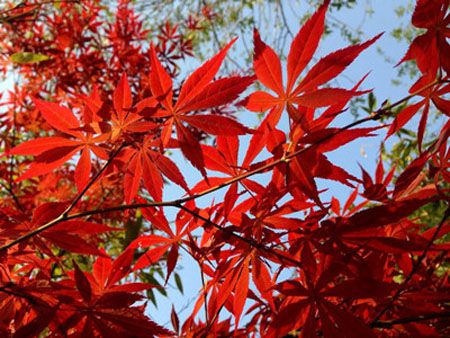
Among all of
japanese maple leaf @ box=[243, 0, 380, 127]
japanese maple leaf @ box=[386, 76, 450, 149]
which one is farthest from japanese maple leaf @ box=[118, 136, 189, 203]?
japanese maple leaf @ box=[386, 76, 450, 149]

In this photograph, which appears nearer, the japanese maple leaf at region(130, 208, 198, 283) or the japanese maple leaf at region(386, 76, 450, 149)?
the japanese maple leaf at region(386, 76, 450, 149)

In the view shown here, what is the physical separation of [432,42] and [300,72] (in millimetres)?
190

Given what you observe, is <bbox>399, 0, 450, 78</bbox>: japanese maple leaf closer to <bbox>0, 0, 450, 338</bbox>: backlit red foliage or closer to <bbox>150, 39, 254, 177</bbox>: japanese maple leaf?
<bbox>0, 0, 450, 338</bbox>: backlit red foliage

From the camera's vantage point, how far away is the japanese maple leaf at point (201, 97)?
50 cm

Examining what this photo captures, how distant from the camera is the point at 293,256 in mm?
605

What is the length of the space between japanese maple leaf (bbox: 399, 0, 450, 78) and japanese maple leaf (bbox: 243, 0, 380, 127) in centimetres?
12

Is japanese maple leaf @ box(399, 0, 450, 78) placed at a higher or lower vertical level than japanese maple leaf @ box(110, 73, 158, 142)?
higher

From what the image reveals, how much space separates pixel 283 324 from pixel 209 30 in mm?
4085

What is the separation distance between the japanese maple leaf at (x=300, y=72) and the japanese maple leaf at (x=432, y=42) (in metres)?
0.12

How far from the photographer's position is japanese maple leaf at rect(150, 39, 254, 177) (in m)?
0.50

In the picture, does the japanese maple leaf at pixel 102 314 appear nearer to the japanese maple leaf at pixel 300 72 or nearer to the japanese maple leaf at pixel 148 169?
the japanese maple leaf at pixel 148 169

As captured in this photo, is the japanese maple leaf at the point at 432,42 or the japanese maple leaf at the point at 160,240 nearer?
the japanese maple leaf at the point at 432,42

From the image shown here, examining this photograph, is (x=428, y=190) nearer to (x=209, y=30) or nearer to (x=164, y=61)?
(x=164, y=61)

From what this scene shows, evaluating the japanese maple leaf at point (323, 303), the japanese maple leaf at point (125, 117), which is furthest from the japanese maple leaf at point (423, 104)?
the japanese maple leaf at point (125, 117)
